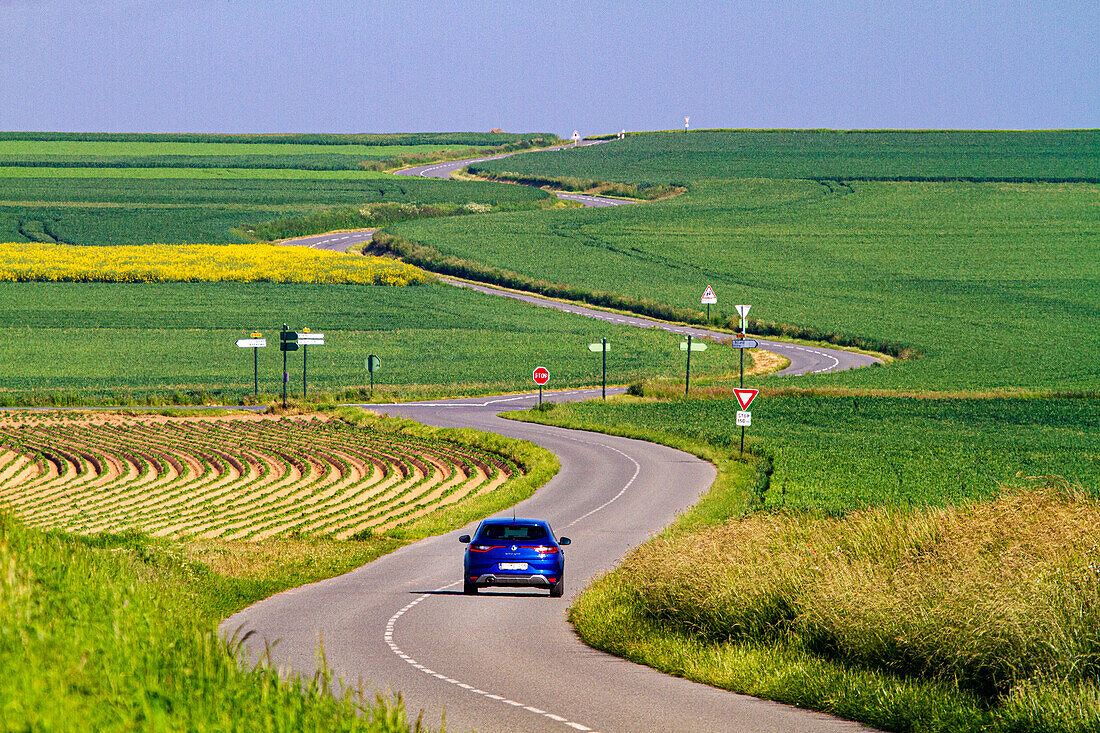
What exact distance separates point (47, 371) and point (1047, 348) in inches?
2617

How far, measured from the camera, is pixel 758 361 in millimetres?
85812

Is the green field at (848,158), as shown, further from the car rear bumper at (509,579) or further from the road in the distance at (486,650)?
the car rear bumper at (509,579)

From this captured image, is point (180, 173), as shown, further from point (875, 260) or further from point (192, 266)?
point (875, 260)

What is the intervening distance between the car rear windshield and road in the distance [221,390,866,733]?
43.1 inches

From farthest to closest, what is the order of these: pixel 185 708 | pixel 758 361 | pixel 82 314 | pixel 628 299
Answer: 1. pixel 628 299
2. pixel 82 314
3. pixel 758 361
4. pixel 185 708

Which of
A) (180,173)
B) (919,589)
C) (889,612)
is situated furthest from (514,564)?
(180,173)

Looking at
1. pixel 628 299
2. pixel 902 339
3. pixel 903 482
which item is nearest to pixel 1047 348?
pixel 902 339

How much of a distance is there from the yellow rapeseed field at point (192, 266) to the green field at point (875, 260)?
1295 cm

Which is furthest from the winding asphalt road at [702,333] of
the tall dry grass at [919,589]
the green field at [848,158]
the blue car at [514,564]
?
the tall dry grass at [919,589]

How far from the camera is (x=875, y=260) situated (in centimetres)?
12644

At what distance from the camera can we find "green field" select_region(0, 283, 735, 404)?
247 feet

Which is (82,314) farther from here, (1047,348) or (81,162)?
(81,162)

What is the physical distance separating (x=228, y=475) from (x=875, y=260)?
95.4 metres

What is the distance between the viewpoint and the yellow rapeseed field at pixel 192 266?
108 metres
